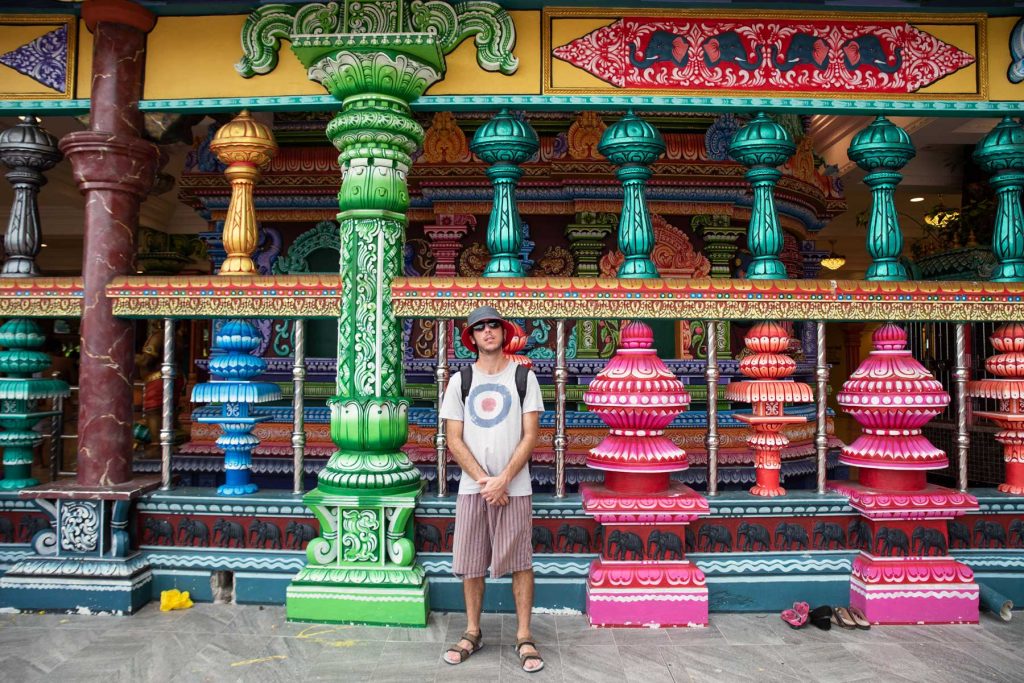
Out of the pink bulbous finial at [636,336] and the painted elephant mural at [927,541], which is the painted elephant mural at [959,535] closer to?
the painted elephant mural at [927,541]

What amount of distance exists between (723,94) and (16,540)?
4496 millimetres

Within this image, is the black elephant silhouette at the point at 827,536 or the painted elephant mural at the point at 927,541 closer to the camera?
the painted elephant mural at the point at 927,541

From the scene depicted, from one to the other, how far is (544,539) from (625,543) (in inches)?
16.5

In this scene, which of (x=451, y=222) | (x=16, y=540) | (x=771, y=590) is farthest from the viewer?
(x=451, y=222)

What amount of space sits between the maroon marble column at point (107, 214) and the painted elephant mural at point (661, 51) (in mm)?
2685

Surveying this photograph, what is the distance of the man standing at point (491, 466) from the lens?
107 inches

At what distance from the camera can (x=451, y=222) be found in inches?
251

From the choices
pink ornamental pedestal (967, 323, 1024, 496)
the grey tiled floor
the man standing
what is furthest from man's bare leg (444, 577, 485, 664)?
pink ornamental pedestal (967, 323, 1024, 496)

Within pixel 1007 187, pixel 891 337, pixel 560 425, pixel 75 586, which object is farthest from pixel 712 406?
pixel 75 586

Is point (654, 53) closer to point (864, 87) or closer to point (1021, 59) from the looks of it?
point (864, 87)

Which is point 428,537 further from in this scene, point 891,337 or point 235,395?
point 891,337

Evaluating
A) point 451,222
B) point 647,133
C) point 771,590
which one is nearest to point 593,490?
point 771,590

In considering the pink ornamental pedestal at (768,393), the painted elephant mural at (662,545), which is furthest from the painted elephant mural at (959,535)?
the painted elephant mural at (662,545)

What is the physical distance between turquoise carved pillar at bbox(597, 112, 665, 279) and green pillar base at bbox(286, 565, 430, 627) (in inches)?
76.8
